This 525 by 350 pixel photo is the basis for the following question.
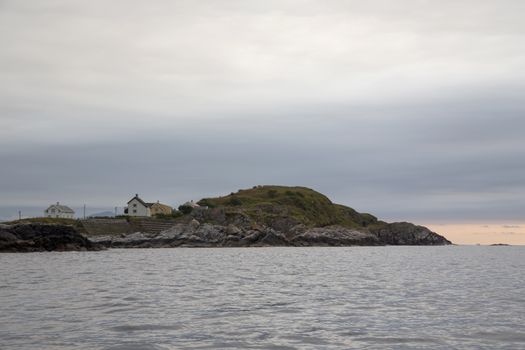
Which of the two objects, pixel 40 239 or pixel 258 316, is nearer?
pixel 258 316

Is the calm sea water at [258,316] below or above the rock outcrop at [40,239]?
below

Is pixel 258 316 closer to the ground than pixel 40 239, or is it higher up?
closer to the ground

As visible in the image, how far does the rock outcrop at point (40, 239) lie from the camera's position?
138m

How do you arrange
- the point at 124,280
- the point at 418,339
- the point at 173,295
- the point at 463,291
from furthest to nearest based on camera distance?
the point at 124,280, the point at 463,291, the point at 173,295, the point at 418,339

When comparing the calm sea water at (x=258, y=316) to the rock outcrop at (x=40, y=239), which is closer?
the calm sea water at (x=258, y=316)

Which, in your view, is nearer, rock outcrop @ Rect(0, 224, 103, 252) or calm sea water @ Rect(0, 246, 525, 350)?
calm sea water @ Rect(0, 246, 525, 350)

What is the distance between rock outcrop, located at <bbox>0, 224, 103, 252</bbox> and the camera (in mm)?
138000

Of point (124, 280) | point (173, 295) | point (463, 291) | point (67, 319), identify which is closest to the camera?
point (67, 319)

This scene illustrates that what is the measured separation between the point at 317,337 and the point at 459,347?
5.47 meters

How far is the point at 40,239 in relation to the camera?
144250mm

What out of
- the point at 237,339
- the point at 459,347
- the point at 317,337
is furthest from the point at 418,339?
the point at 237,339

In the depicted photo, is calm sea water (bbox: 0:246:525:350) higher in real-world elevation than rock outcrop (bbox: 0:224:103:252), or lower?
lower

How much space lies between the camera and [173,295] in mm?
39844

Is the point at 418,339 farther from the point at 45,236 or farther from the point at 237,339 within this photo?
the point at 45,236
